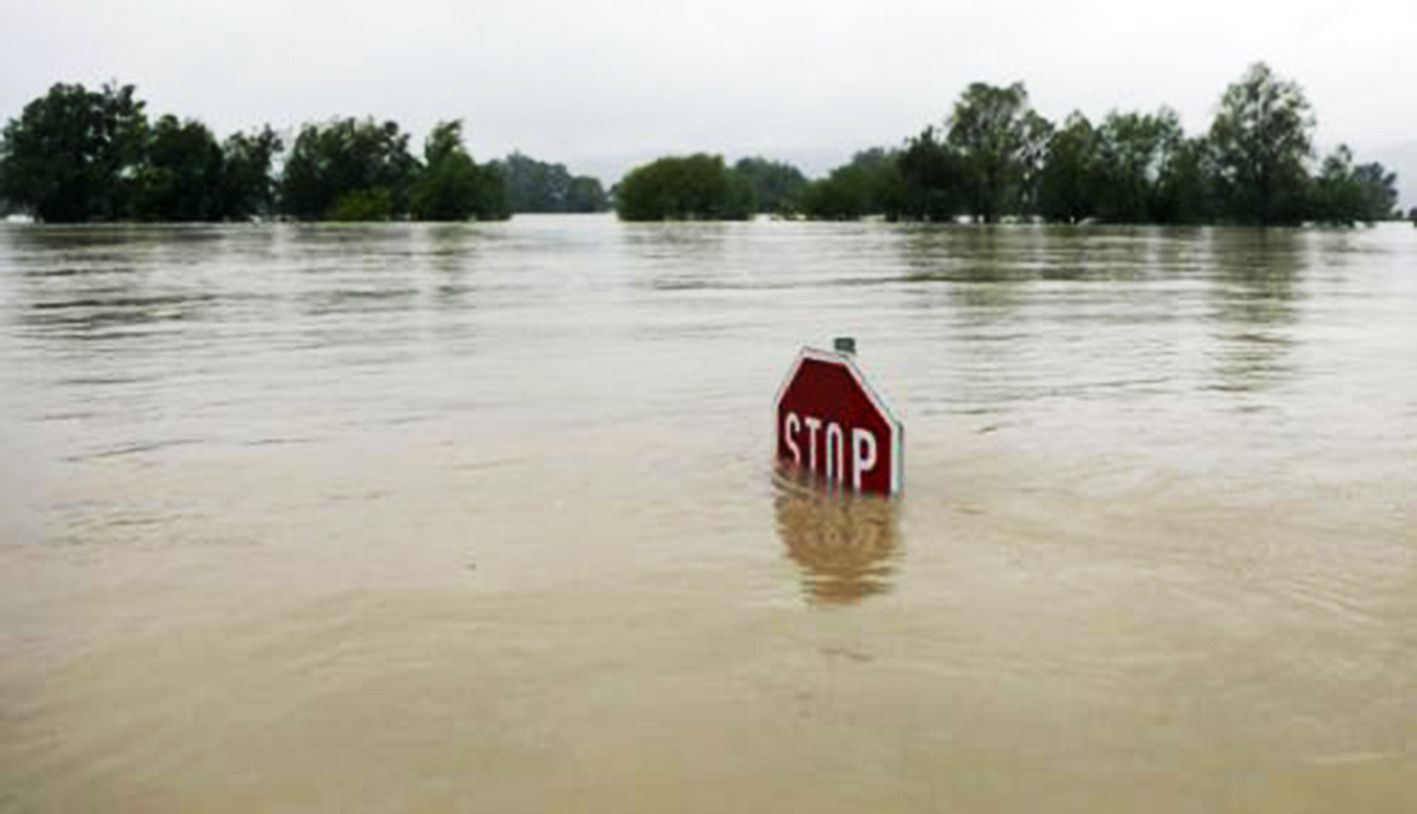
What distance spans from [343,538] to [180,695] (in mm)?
2052

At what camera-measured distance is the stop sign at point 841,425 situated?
6.89m

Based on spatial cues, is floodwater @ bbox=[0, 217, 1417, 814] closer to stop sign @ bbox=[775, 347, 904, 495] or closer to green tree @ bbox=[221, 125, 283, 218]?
stop sign @ bbox=[775, 347, 904, 495]

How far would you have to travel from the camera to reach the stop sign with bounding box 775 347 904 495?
6895 millimetres

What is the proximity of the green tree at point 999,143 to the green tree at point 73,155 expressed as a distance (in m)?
66.9

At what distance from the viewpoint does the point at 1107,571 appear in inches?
228

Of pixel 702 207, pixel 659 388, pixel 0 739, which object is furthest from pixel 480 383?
pixel 702 207

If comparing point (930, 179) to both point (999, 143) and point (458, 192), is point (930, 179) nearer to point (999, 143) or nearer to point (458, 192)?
point (999, 143)

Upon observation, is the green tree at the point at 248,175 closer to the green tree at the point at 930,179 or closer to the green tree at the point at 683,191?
the green tree at the point at 683,191

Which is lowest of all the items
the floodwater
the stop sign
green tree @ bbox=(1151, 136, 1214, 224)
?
the floodwater

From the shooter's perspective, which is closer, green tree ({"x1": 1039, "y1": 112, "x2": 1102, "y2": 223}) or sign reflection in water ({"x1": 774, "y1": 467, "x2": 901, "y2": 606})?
sign reflection in water ({"x1": 774, "y1": 467, "x2": 901, "y2": 606})

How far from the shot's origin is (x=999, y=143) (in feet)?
403

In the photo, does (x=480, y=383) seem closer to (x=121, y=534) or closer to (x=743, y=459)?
(x=743, y=459)

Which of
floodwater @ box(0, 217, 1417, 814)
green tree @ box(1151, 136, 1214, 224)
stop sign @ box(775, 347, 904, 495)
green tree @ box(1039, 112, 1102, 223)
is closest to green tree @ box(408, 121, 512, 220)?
green tree @ box(1039, 112, 1102, 223)

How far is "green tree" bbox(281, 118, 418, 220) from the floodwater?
118714 millimetres
